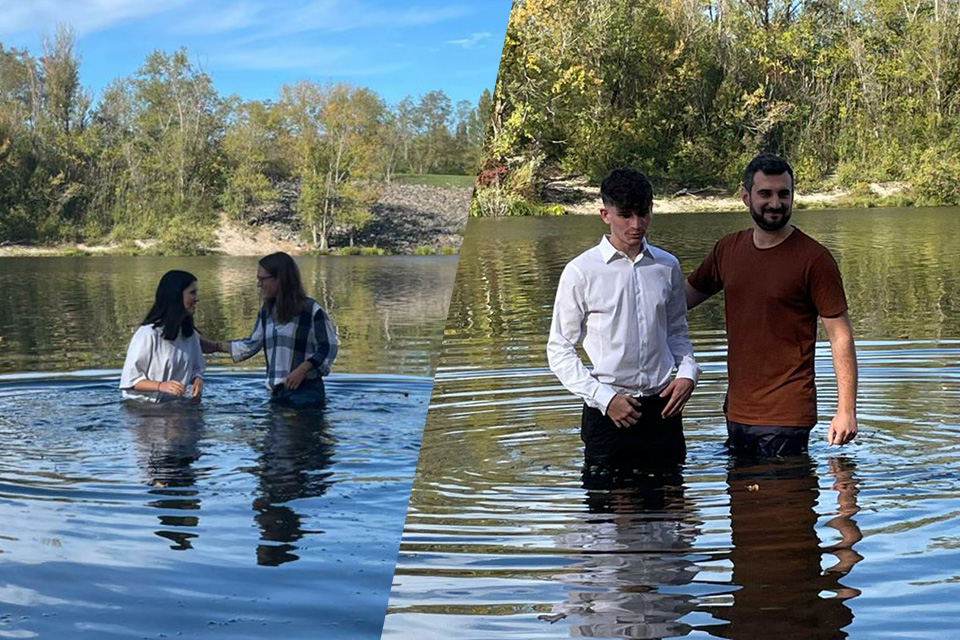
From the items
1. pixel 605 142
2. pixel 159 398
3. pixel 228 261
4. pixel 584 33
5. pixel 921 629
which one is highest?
pixel 584 33

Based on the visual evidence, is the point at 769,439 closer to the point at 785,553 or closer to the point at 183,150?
the point at 785,553

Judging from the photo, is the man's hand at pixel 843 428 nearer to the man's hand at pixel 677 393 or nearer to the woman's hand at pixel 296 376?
the man's hand at pixel 677 393

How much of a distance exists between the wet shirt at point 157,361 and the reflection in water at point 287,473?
0.35 m

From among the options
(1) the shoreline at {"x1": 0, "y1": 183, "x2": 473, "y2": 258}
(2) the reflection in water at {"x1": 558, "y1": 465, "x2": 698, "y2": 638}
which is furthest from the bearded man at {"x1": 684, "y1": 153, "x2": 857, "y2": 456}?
(1) the shoreline at {"x1": 0, "y1": 183, "x2": 473, "y2": 258}

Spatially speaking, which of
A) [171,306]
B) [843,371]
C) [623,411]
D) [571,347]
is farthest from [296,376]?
[843,371]

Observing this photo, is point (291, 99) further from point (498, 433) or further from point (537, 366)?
point (537, 366)

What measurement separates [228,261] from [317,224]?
0.28 meters

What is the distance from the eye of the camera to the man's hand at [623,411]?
360cm

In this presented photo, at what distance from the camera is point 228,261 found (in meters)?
3.79

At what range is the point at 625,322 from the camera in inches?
142

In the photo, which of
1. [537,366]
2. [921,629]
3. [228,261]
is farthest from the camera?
[537,366]

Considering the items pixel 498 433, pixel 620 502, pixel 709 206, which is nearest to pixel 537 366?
pixel 498 433

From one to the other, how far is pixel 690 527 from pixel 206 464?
1.44 meters

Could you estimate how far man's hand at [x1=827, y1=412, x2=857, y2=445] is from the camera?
3539mm
